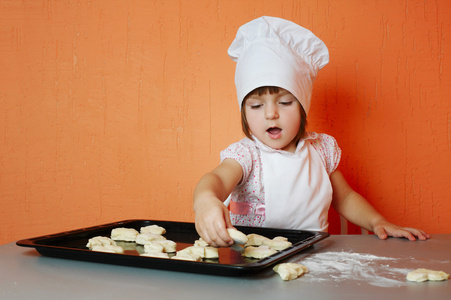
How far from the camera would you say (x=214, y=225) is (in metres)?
0.74

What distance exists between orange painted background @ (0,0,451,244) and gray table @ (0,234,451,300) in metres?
0.92

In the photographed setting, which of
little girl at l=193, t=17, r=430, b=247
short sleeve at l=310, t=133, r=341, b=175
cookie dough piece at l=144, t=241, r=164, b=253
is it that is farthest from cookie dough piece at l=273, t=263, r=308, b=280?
short sleeve at l=310, t=133, r=341, b=175

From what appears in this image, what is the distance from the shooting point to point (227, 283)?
1.98 ft

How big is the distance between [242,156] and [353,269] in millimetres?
631

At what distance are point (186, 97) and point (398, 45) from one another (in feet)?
2.65

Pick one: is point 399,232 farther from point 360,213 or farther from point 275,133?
point 275,133

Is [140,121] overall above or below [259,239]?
above

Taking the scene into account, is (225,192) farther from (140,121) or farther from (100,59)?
(100,59)

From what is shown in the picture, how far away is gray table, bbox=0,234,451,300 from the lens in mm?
563

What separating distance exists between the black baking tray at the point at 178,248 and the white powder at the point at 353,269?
0.04 metres

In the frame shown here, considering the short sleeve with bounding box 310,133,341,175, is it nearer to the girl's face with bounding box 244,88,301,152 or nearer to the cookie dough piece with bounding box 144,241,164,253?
the girl's face with bounding box 244,88,301,152

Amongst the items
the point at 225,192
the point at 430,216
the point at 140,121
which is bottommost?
the point at 430,216

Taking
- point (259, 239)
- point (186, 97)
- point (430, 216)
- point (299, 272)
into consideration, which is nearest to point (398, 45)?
point (430, 216)

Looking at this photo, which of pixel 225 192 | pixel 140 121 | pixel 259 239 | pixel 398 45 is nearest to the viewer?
pixel 259 239
